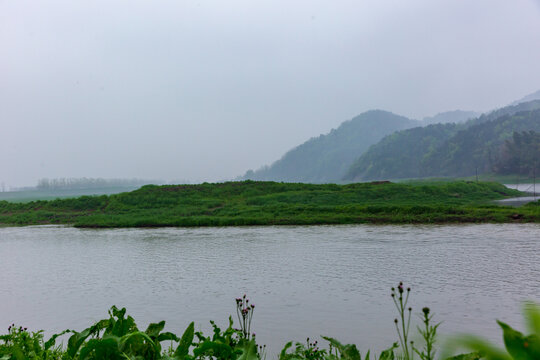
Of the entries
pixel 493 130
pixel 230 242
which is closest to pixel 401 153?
pixel 493 130

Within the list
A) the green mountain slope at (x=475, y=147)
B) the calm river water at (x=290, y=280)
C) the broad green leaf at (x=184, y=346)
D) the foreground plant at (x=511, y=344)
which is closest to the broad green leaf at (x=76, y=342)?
the broad green leaf at (x=184, y=346)

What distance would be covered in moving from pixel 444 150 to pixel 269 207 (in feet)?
330

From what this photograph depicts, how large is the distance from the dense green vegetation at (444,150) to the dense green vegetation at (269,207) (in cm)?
6533

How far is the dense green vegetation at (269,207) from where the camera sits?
59.5 feet

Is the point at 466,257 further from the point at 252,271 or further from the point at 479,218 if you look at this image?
the point at 479,218

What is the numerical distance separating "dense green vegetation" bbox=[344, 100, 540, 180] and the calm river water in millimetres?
81175

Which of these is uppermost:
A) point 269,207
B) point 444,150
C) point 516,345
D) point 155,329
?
point 444,150

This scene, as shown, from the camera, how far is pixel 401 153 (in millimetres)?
136250

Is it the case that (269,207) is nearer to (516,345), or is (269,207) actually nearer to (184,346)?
(184,346)

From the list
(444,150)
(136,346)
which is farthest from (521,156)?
(136,346)

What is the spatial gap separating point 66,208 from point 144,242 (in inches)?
625

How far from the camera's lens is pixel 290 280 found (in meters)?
8.00

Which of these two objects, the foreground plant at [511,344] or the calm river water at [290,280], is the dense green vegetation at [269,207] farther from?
the foreground plant at [511,344]

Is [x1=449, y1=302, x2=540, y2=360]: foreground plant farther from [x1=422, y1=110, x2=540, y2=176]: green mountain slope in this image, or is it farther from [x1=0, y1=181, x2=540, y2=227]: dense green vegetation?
[x1=422, y1=110, x2=540, y2=176]: green mountain slope
